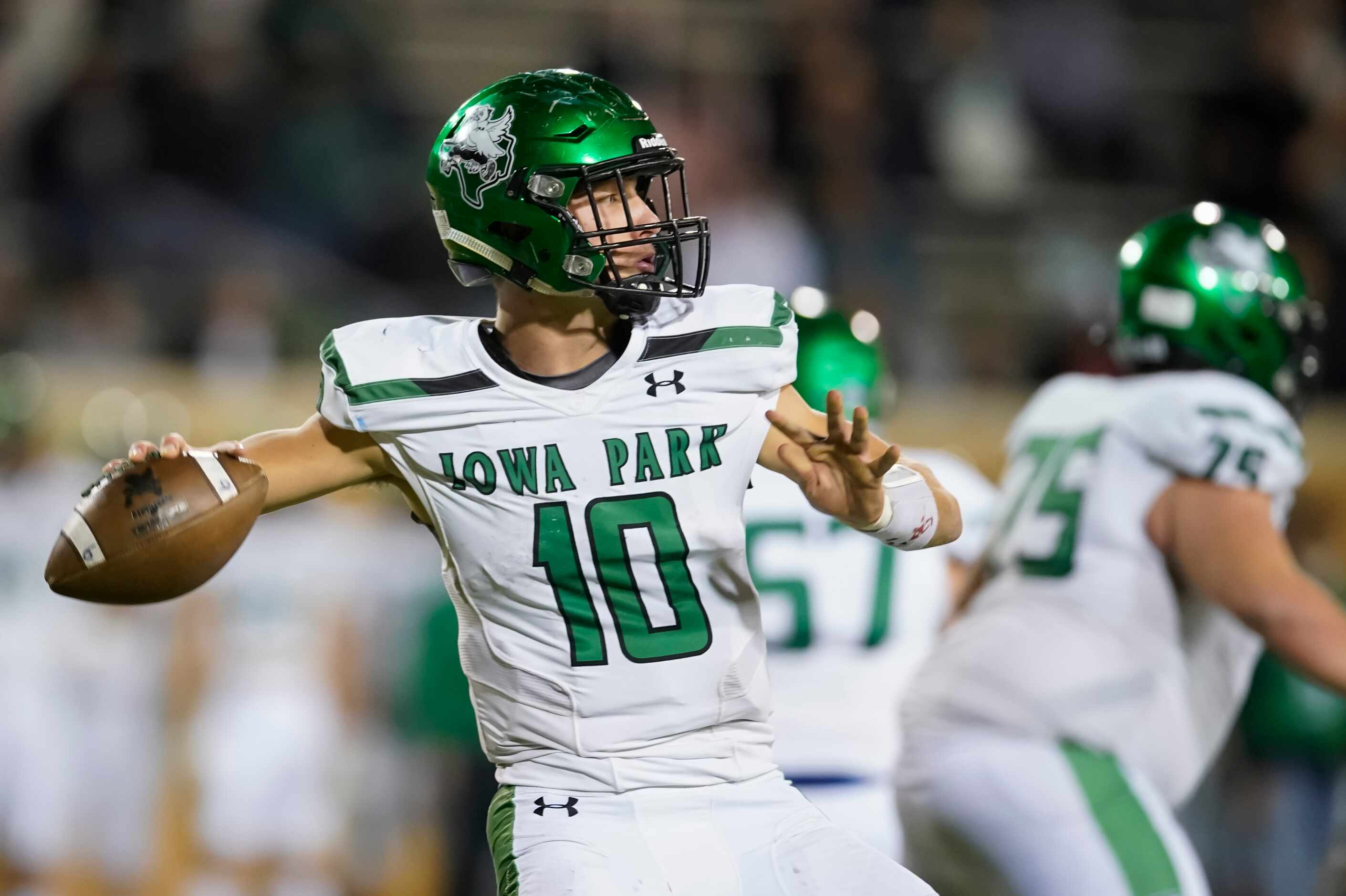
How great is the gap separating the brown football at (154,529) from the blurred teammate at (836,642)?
1642 millimetres

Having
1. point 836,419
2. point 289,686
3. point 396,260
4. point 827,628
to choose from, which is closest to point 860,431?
point 836,419

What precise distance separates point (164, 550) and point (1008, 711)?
5.39 feet

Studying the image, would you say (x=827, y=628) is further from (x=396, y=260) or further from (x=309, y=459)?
(x=396, y=260)

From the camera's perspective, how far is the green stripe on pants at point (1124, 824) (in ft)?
10.1

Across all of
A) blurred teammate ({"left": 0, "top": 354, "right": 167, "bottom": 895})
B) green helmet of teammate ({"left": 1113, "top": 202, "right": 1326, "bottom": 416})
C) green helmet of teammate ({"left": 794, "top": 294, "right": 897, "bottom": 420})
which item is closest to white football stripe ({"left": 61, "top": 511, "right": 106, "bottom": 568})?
green helmet of teammate ({"left": 794, "top": 294, "right": 897, "bottom": 420})

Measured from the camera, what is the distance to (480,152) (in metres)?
2.72

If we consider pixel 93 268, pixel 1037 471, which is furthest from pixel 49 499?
pixel 1037 471

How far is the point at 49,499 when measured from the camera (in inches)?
273

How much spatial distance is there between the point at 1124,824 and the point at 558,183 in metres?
1.60

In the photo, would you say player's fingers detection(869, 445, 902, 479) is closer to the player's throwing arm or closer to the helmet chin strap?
the helmet chin strap

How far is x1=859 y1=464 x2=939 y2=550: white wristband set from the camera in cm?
265

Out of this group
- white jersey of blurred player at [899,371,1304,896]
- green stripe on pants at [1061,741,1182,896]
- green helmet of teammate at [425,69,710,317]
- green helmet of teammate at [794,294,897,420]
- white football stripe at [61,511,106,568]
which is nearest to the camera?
white football stripe at [61,511,106,568]

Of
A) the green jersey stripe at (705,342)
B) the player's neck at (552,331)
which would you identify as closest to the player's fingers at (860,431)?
the green jersey stripe at (705,342)

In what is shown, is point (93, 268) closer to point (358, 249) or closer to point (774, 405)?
point (358, 249)
